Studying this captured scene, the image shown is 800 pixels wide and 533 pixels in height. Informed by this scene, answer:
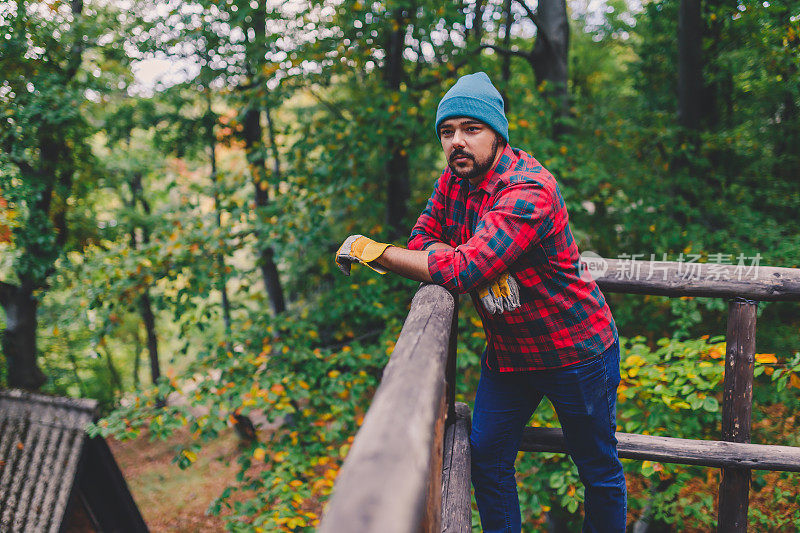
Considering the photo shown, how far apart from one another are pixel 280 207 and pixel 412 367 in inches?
182

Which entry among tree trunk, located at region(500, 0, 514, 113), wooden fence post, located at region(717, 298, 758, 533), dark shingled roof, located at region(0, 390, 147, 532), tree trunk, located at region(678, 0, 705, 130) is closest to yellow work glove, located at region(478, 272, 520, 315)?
wooden fence post, located at region(717, 298, 758, 533)

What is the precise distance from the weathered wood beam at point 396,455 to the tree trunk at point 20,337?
9.64 m

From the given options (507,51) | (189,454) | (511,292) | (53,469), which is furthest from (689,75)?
(53,469)

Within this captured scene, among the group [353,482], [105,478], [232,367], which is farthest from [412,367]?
[105,478]

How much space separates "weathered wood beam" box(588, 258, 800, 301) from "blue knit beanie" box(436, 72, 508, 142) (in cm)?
89

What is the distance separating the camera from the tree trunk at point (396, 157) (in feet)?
18.9

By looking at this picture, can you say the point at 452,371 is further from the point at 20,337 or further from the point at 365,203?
the point at 20,337

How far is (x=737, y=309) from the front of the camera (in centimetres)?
216

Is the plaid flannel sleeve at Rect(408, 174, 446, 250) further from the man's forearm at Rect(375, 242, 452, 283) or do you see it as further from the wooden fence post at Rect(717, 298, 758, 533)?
the wooden fence post at Rect(717, 298, 758, 533)

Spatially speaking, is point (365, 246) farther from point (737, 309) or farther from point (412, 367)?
point (737, 309)

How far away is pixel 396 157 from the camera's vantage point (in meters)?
→ 6.80

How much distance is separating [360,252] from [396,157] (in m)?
5.24

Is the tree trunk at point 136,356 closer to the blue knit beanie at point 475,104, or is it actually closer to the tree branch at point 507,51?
the tree branch at point 507,51

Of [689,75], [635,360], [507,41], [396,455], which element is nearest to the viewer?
[396,455]
